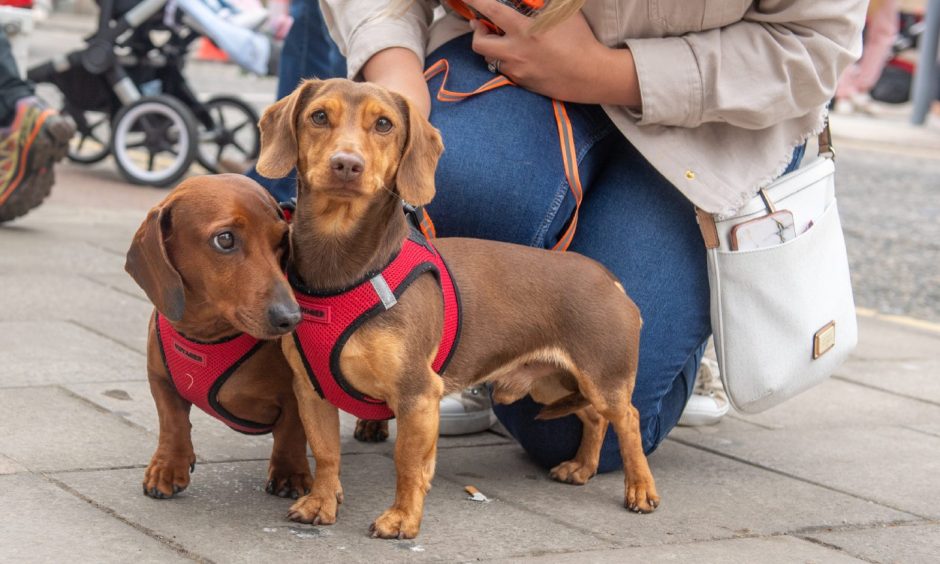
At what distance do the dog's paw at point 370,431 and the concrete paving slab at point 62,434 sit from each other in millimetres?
566

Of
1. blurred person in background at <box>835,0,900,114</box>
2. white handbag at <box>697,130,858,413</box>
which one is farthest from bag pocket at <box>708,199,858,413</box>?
blurred person in background at <box>835,0,900,114</box>

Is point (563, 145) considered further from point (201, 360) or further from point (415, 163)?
point (201, 360)

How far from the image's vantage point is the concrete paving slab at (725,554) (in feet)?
8.91

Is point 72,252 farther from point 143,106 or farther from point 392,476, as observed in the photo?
point 392,476

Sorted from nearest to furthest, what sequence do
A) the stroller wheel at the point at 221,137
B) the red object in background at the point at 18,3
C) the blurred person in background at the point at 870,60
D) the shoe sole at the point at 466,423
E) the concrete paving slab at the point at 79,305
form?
the shoe sole at the point at 466,423
the concrete paving slab at the point at 79,305
the red object in background at the point at 18,3
the stroller wheel at the point at 221,137
the blurred person in background at the point at 870,60

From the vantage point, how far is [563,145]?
11.4 ft

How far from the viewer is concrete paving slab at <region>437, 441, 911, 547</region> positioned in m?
2.99

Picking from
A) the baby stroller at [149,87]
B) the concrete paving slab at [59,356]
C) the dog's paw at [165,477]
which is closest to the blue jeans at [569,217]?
the dog's paw at [165,477]

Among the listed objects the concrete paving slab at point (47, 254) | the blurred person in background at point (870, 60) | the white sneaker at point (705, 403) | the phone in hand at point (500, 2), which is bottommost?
the blurred person in background at point (870, 60)

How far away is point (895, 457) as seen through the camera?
12.2 feet

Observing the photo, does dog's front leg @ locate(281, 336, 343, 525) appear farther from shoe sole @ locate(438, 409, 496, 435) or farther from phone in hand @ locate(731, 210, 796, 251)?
phone in hand @ locate(731, 210, 796, 251)

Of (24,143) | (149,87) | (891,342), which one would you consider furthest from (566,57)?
(149,87)

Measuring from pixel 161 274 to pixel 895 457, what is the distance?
2.20m

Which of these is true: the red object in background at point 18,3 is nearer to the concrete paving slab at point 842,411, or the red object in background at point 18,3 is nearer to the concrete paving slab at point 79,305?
the concrete paving slab at point 79,305
